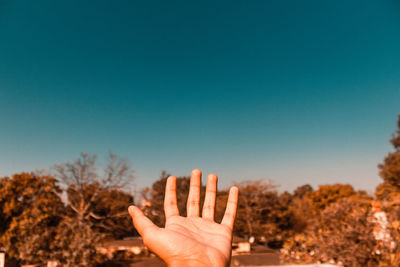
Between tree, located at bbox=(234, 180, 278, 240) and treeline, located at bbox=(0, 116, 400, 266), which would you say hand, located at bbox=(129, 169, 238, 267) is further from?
tree, located at bbox=(234, 180, 278, 240)

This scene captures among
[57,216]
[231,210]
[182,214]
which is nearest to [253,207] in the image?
[182,214]

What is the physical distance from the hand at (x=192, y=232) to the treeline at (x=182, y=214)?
5545mm

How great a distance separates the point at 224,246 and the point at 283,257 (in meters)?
6.85

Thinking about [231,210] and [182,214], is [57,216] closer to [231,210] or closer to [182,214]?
[182,214]

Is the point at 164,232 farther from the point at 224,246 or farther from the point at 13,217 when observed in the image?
the point at 13,217

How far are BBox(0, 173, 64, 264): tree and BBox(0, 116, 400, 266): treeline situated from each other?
4 centimetres

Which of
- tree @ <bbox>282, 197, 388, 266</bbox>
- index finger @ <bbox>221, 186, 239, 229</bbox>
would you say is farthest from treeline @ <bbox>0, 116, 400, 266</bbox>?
index finger @ <bbox>221, 186, 239, 229</bbox>

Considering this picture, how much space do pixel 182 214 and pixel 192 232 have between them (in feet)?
49.1

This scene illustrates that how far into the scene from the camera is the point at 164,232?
1941 mm

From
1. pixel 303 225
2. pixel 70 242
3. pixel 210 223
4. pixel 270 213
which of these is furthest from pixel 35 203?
pixel 303 225

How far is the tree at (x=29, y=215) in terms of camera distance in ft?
34.1

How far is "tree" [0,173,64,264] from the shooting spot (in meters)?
10.4

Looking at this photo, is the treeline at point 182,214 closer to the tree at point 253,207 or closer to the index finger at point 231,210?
the tree at point 253,207

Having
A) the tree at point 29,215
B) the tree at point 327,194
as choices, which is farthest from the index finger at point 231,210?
the tree at point 327,194
